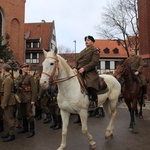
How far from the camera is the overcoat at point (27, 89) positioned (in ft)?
21.1

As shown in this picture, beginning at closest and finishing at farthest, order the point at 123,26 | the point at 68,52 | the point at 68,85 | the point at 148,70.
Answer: the point at 68,85, the point at 148,70, the point at 123,26, the point at 68,52

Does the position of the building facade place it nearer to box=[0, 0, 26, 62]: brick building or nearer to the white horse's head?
box=[0, 0, 26, 62]: brick building

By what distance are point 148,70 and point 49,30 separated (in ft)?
121

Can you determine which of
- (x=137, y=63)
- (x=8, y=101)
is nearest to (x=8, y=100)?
(x=8, y=101)

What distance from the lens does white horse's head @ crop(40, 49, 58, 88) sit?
14.7 feet

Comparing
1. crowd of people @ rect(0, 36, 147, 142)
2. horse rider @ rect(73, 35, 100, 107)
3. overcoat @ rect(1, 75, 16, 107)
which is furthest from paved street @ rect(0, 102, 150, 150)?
horse rider @ rect(73, 35, 100, 107)

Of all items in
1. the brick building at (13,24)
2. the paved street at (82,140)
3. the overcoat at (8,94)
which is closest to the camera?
the paved street at (82,140)

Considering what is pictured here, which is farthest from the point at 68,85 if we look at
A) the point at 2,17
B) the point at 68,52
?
the point at 68,52

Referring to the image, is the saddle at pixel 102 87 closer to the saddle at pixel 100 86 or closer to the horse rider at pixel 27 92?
the saddle at pixel 100 86

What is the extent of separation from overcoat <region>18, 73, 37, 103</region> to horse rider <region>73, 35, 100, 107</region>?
5.28 ft

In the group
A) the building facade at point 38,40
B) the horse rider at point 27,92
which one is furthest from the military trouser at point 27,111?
the building facade at point 38,40

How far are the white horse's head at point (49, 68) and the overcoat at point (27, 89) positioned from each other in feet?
6.13

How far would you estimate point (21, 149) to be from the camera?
Result: 538cm

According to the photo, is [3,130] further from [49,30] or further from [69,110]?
[49,30]
